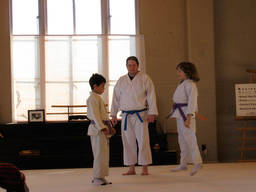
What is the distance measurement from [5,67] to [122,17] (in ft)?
7.50

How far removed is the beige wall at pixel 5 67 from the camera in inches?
265

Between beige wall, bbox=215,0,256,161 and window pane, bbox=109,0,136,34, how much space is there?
1.57 meters

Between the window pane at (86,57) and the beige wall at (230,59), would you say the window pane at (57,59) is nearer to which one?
the window pane at (86,57)

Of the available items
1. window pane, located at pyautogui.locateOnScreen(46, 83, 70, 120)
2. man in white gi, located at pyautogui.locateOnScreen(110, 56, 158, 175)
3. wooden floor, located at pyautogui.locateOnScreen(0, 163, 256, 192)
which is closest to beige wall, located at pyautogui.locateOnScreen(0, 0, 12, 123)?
window pane, located at pyautogui.locateOnScreen(46, 83, 70, 120)

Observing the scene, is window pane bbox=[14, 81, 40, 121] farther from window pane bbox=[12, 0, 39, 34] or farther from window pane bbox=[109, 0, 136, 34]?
window pane bbox=[109, 0, 136, 34]

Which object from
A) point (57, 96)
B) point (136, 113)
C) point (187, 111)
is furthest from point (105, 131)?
point (57, 96)

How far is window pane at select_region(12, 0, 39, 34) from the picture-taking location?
22.6ft

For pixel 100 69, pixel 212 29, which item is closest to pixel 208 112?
pixel 212 29

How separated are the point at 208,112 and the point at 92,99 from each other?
3.57 m

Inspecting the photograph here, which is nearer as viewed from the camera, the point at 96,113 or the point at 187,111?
the point at 96,113

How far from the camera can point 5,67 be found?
266 inches

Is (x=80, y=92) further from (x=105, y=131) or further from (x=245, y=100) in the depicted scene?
(x=105, y=131)

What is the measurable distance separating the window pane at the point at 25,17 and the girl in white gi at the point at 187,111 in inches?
141

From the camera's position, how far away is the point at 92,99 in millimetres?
3672
